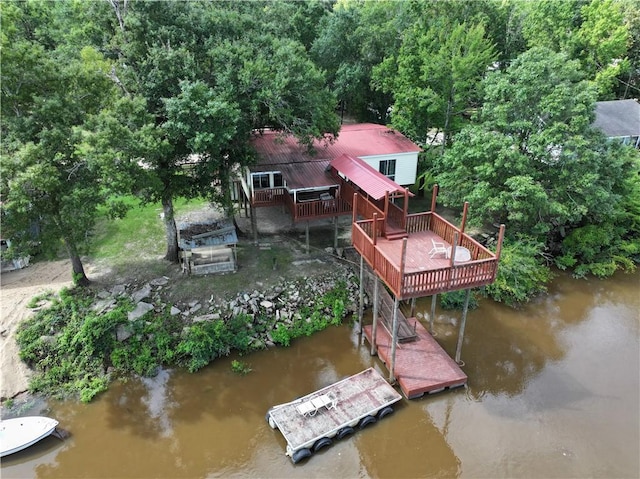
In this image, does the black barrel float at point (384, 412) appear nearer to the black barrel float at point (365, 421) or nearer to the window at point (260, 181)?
the black barrel float at point (365, 421)

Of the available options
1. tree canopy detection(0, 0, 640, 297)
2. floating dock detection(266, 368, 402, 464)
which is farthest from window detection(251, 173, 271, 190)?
floating dock detection(266, 368, 402, 464)

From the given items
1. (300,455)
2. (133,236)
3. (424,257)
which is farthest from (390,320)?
(133,236)

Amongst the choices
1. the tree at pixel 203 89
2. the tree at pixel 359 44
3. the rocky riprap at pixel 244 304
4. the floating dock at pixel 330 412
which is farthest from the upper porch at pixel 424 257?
the tree at pixel 359 44

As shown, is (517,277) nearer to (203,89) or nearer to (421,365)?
(421,365)

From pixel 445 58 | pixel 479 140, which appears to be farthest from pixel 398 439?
pixel 445 58

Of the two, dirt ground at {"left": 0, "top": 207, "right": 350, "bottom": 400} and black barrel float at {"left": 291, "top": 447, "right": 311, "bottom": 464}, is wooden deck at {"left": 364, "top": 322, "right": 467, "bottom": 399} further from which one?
dirt ground at {"left": 0, "top": 207, "right": 350, "bottom": 400}

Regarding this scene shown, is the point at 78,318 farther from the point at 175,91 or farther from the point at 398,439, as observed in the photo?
the point at 398,439
